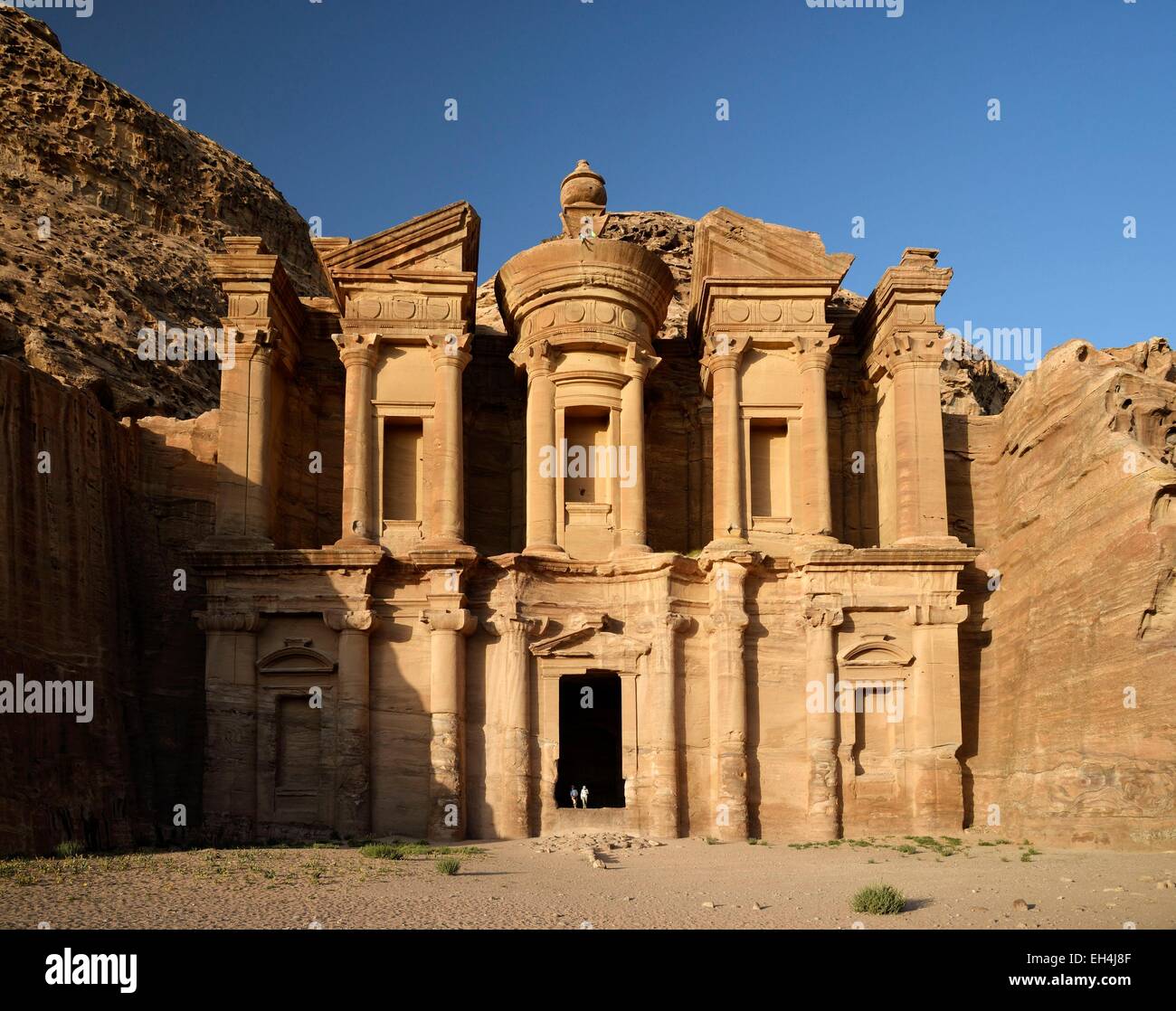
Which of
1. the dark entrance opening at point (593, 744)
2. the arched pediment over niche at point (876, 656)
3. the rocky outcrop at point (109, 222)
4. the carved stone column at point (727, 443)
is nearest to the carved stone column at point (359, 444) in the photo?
the carved stone column at point (727, 443)

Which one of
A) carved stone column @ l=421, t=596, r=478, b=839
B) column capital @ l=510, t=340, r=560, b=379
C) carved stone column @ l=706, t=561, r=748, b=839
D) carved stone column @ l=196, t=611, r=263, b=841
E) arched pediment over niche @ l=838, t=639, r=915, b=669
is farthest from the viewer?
column capital @ l=510, t=340, r=560, b=379

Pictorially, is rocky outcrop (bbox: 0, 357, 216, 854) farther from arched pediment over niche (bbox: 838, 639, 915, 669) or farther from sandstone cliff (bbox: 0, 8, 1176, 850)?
arched pediment over niche (bbox: 838, 639, 915, 669)

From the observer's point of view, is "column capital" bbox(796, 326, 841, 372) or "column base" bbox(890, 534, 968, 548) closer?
"column base" bbox(890, 534, 968, 548)

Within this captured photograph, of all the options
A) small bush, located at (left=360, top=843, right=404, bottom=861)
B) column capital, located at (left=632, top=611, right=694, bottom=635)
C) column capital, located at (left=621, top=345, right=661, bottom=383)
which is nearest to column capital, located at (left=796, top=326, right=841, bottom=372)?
column capital, located at (left=621, top=345, right=661, bottom=383)

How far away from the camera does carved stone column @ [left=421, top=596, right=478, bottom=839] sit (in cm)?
2680

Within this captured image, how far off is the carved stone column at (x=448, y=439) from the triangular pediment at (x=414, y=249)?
5.97 feet

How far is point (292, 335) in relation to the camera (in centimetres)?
3189

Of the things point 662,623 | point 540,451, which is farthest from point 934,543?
point 540,451

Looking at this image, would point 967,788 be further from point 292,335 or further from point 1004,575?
point 292,335

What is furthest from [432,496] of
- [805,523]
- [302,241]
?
[302,241]

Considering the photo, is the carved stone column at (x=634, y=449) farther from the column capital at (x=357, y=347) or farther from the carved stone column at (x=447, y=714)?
the column capital at (x=357, y=347)

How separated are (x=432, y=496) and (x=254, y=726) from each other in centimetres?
598

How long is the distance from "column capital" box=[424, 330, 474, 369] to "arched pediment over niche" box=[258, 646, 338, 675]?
6832 millimetres

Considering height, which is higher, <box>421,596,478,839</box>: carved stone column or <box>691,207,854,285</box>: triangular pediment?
<box>691,207,854,285</box>: triangular pediment
